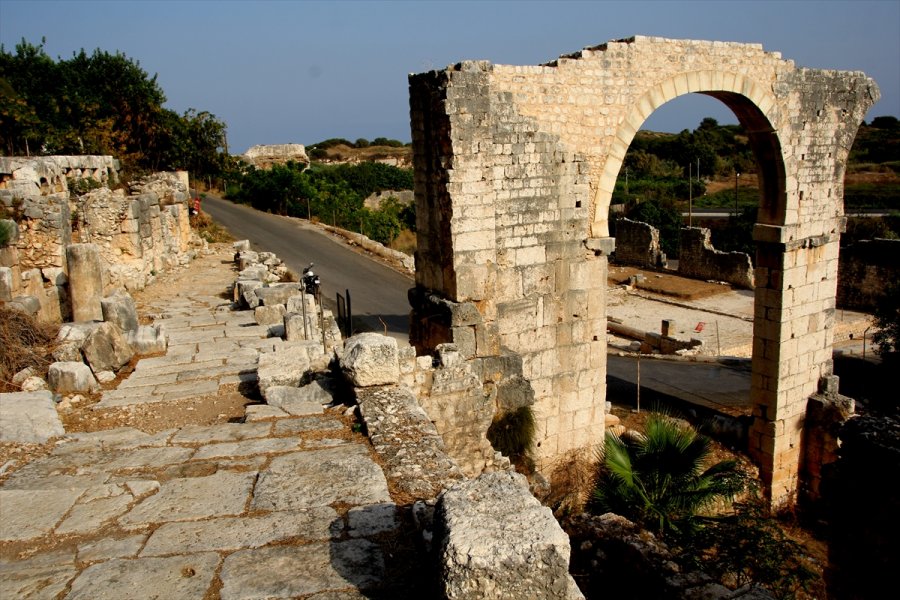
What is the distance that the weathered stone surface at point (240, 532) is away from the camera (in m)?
3.57

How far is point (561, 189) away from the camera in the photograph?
8.39m

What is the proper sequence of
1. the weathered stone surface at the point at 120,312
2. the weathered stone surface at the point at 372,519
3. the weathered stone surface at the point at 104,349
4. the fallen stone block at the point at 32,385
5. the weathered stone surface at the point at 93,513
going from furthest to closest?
the weathered stone surface at the point at 120,312
the weathered stone surface at the point at 104,349
the fallen stone block at the point at 32,385
the weathered stone surface at the point at 93,513
the weathered stone surface at the point at 372,519

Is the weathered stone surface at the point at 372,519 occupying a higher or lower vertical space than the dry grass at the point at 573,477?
higher

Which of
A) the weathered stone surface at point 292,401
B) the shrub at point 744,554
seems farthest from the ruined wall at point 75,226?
the shrub at point 744,554

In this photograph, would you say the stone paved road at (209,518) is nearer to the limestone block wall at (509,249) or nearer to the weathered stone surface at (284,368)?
the weathered stone surface at (284,368)

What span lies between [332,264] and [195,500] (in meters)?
17.9

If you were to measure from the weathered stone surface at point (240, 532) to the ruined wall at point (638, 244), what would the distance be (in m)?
27.0

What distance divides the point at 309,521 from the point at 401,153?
53601mm

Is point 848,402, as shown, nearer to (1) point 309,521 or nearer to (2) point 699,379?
(2) point 699,379

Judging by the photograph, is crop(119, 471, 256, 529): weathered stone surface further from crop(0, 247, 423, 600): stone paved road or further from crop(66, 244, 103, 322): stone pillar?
crop(66, 244, 103, 322): stone pillar

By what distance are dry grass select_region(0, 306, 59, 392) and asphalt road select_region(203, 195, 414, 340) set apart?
7530 mm

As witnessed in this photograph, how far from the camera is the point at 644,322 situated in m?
21.1

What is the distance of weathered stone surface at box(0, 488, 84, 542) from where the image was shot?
3.77 m

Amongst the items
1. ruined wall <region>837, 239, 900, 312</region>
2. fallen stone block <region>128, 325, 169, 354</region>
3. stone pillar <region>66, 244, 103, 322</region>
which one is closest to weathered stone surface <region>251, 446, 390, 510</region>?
fallen stone block <region>128, 325, 169, 354</region>
